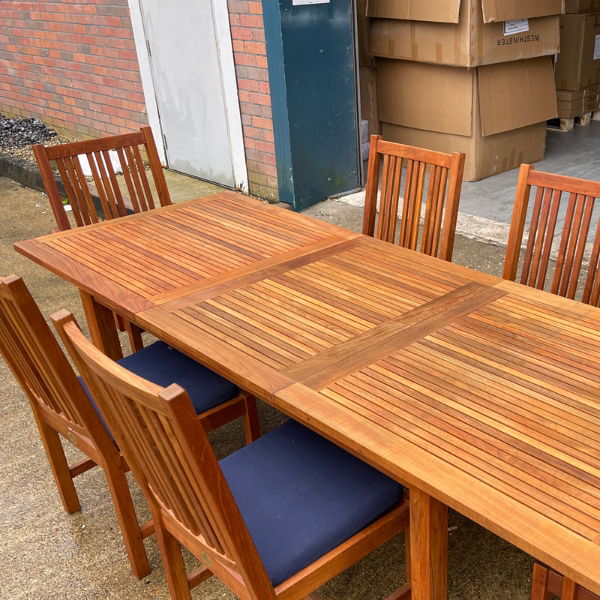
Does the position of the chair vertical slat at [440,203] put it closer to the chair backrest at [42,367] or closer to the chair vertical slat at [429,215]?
the chair vertical slat at [429,215]

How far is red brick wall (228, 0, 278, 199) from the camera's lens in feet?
14.1

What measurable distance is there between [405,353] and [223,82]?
3.48 m

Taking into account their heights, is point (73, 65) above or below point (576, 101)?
above

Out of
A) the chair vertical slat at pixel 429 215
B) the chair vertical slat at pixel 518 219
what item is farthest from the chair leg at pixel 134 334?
the chair vertical slat at pixel 518 219

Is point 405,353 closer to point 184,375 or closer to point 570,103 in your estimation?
point 184,375

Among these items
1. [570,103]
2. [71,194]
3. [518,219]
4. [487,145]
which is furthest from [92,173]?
[570,103]

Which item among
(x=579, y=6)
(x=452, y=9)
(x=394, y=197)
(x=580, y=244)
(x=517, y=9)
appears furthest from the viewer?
(x=579, y=6)

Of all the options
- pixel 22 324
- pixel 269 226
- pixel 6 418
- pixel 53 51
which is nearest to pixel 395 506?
pixel 22 324

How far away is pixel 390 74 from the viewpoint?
4.89 metres

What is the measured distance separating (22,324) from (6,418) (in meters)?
1.31

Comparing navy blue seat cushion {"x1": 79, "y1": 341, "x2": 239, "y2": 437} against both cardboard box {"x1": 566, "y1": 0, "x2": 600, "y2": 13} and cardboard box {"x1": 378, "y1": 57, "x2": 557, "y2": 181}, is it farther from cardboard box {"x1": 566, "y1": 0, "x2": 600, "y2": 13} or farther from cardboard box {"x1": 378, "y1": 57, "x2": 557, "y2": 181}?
cardboard box {"x1": 566, "y1": 0, "x2": 600, "y2": 13}

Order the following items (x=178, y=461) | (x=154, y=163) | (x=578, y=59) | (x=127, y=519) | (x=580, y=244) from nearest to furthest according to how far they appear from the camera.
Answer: (x=178, y=461)
(x=127, y=519)
(x=580, y=244)
(x=154, y=163)
(x=578, y=59)

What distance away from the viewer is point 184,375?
7.10 ft

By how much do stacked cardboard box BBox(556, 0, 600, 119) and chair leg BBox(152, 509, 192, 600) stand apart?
4.78m
